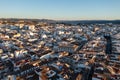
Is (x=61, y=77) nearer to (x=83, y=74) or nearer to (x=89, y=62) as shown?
(x=83, y=74)

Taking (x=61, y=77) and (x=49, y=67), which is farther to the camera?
(x=49, y=67)

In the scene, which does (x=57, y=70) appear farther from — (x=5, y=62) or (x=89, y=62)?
(x=5, y=62)

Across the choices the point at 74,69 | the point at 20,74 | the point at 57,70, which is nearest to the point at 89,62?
the point at 74,69

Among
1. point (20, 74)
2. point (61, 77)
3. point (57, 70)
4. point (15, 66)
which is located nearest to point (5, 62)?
point (15, 66)

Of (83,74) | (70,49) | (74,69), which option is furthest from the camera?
(70,49)

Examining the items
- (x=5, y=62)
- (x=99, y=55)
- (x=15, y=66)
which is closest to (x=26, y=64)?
(x=15, y=66)

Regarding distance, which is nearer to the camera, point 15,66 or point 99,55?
point 15,66

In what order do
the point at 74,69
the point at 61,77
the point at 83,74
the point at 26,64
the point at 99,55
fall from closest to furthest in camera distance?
the point at 61,77
the point at 83,74
the point at 74,69
the point at 26,64
the point at 99,55

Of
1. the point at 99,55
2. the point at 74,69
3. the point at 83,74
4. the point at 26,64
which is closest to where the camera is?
the point at 83,74

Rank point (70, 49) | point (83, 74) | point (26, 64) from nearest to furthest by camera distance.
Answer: point (83, 74) → point (26, 64) → point (70, 49)
